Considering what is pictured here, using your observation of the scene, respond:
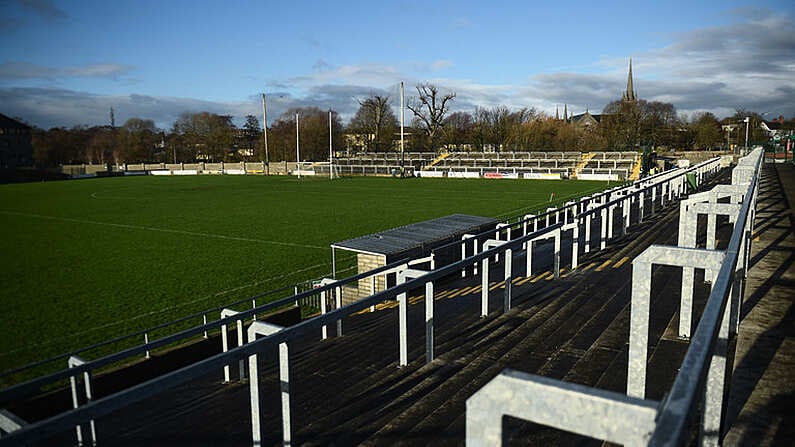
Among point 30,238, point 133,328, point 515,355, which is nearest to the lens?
point 515,355

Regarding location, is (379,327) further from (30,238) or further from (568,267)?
(30,238)

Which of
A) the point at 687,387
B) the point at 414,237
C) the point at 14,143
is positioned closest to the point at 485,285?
the point at 687,387

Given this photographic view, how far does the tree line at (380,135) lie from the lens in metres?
89.8

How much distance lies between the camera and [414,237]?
1482cm

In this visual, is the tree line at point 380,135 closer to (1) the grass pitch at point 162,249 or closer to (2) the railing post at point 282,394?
(1) the grass pitch at point 162,249

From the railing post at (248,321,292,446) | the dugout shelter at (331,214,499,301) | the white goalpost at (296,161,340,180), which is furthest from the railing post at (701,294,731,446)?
the white goalpost at (296,161,340,180)

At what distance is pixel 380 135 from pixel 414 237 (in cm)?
8682

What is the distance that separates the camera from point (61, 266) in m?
20.0

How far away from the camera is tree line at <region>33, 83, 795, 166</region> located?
89750 millimetres

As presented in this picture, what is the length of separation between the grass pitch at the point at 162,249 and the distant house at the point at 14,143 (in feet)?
206

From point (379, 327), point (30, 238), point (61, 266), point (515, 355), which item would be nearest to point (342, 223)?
point (61, 266)

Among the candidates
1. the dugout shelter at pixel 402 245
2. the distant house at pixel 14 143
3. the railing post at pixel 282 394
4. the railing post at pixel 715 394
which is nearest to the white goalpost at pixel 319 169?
the distant house at pixel 14 143

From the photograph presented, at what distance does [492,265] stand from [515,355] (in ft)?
24.7

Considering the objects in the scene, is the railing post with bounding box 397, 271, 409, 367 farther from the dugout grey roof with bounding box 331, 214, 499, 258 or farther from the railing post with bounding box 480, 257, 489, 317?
the dugout grey roof with bounding box 331, 214, 499, 258
